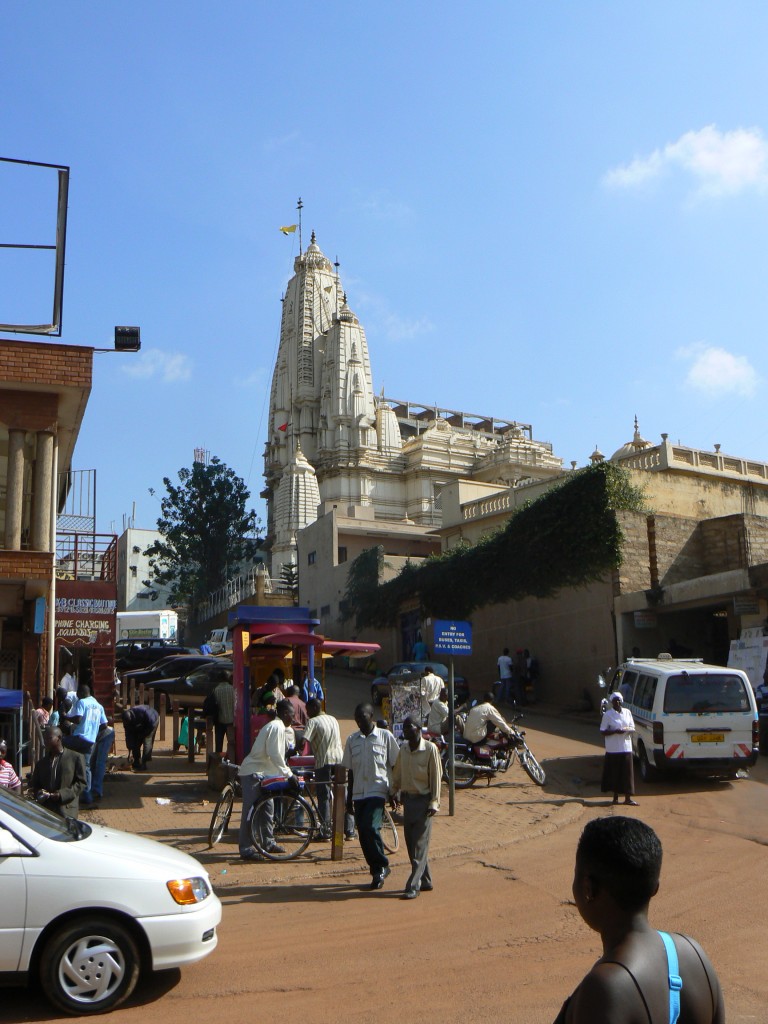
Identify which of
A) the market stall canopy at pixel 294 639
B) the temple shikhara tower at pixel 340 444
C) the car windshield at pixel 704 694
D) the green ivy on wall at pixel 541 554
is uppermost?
the temple shikhara tower at pixel 340 444

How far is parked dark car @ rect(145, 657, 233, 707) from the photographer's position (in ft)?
60.2

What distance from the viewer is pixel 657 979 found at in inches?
98.7

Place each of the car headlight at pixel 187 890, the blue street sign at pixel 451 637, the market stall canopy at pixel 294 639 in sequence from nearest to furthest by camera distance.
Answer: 1. the car headlight at pixel 187 890
2. the blue street sign at pixel 451 637
3. the market stall canopy at pixel 294 639

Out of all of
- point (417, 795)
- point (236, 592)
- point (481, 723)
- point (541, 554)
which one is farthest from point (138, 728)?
point (236, 592)

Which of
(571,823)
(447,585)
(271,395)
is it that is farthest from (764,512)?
(271,395)

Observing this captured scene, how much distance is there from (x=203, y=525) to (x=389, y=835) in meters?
49.1

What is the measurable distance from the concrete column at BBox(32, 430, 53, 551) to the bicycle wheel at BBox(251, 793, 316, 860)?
7.62m

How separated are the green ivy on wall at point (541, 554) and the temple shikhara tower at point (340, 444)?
23307 mm

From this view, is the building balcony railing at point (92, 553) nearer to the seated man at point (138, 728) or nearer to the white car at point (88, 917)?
the seated man at point (138, 728)

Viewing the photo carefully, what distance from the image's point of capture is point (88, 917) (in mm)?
5996

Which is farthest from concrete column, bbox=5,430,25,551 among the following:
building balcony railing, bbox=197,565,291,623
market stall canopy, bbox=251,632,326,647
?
building balcony railing, bbox=197,565,291,623

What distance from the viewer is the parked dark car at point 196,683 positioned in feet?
60.2

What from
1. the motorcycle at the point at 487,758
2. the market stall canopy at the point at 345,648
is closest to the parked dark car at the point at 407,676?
the market stall canopy at the point at 345,648

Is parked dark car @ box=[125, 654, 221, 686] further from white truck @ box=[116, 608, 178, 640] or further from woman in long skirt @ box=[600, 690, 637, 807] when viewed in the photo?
white truck @ box=[116, 608, 178, 640]
